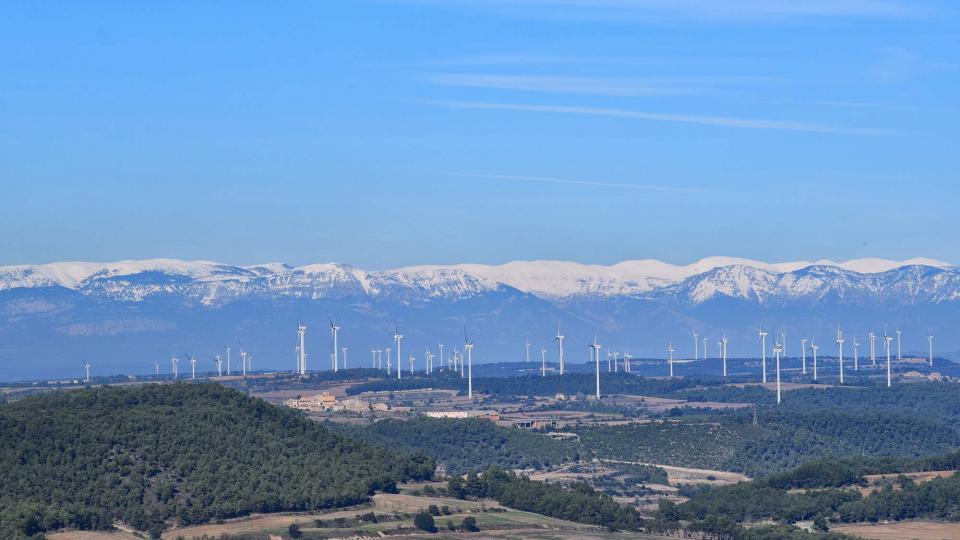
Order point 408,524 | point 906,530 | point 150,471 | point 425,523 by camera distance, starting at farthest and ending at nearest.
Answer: point 906,530 < point 150,471 < point 408,524 < point 425,523

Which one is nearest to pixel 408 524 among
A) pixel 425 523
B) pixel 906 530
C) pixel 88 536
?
pixel 425 523

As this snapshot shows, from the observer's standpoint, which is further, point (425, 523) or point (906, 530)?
point (906, 530)

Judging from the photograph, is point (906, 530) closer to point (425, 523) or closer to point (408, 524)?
point (425, 523)

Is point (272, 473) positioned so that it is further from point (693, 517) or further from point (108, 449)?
point (693, 517)

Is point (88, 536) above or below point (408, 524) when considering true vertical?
above

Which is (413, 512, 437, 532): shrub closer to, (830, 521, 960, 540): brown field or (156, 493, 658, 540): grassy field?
(156, 493, 658, 540): grassy field

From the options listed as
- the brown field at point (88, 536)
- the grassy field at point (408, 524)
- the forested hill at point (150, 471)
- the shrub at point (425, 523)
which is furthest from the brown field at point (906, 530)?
the brown field at point (88, 536)

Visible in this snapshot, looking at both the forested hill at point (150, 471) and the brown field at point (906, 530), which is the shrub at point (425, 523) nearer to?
the forested hill at point (150, 471)

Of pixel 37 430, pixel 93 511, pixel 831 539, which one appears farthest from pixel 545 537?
pixel 37 430

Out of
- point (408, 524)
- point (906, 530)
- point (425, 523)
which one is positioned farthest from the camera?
point (906, 530)
